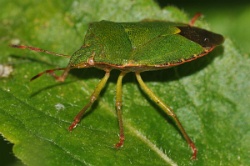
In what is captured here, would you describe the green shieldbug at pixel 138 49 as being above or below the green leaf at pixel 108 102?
above

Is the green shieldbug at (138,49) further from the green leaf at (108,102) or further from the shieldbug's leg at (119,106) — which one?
the green leaf at (108,102)

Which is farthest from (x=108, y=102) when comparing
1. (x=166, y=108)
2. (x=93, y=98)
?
(x=166, y=108)

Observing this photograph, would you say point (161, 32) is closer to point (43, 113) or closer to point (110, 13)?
point (110, 13)

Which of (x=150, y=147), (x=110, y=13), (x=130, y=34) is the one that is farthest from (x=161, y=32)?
(x=150, y=147)

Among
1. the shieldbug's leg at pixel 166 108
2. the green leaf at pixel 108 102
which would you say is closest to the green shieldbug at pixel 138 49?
the shieldbug's leg at pixel 166 108

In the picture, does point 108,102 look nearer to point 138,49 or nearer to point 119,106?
point 119,106

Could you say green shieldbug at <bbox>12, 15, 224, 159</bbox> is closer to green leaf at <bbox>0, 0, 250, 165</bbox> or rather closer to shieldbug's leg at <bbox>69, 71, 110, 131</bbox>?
shieldbug's leg at <bbox>69, 71, 110, 131</bbox>
